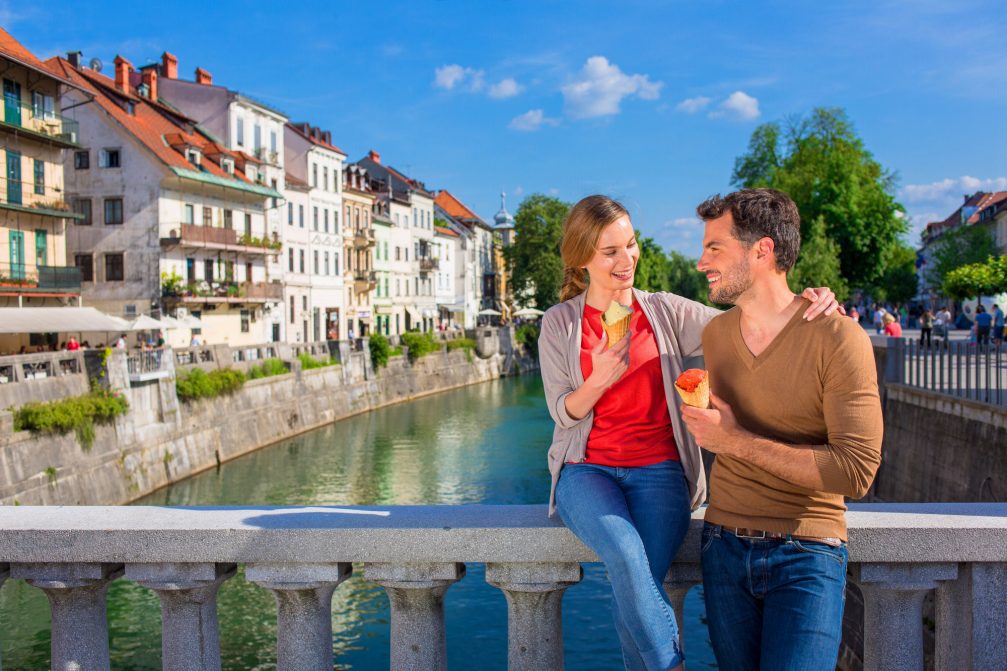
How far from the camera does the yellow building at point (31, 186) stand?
2895 centimetres

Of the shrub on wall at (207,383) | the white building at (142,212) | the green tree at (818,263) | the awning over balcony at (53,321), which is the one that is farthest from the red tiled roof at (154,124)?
the green tree at (818,263)

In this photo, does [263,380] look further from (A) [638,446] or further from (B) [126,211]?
(A) [638,446]

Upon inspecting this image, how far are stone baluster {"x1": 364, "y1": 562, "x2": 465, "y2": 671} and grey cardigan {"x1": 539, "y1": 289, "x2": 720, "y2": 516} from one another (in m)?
0.44

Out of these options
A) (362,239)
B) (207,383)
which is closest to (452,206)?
(362,239)

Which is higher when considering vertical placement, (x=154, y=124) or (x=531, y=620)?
(x=154, y=124)

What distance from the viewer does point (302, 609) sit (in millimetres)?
3199

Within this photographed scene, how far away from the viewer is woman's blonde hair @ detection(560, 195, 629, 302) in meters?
3.32

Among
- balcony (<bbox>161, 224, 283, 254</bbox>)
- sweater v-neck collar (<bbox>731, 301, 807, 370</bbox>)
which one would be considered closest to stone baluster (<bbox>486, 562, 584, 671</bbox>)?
sweater v-neck collar (<bbox>731, 301, 807, 370</bbox>)

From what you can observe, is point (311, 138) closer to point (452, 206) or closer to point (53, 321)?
point (53, 321)

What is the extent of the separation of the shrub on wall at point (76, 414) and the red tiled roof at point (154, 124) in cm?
1644

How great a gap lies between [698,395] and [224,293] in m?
40.6

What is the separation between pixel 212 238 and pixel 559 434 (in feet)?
129

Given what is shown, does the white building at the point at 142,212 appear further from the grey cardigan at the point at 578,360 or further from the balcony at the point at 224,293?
the grey cardigan at the point at 578,360

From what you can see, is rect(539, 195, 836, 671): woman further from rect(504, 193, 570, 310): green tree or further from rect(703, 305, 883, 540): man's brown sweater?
rect(504, 193, 570, 310): green tree
